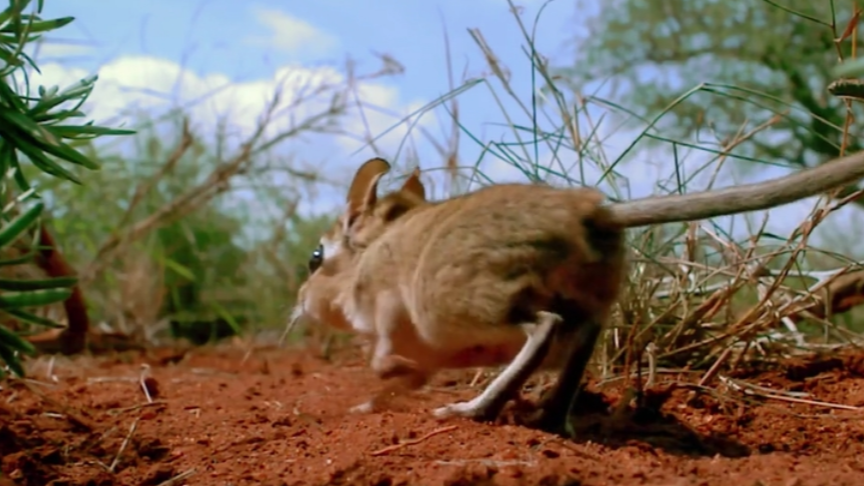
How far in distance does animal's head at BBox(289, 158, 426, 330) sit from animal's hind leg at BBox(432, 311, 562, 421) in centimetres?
76

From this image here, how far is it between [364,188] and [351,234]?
15 cm

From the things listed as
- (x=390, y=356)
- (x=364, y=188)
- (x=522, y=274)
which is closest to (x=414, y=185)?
(x=364, y=188)

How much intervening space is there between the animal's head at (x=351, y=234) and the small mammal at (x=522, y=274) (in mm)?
275

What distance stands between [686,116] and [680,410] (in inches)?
Answer: 126

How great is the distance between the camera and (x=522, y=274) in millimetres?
2129

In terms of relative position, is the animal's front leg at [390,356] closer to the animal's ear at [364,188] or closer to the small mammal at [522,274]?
the small mammal at [522,274]

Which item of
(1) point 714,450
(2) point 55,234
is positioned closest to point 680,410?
(1) point 714,450

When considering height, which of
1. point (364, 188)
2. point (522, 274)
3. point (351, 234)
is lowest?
point (522, 274)

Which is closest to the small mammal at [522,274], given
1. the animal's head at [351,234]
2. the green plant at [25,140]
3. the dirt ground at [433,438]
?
the dirt ground at [433,438]

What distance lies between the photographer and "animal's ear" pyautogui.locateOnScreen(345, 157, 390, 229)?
2.85m

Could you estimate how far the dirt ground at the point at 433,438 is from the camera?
1762mm

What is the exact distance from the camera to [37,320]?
5.91ft

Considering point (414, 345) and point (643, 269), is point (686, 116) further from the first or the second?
point (414, 345)

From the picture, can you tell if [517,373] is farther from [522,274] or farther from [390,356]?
[390,356]
